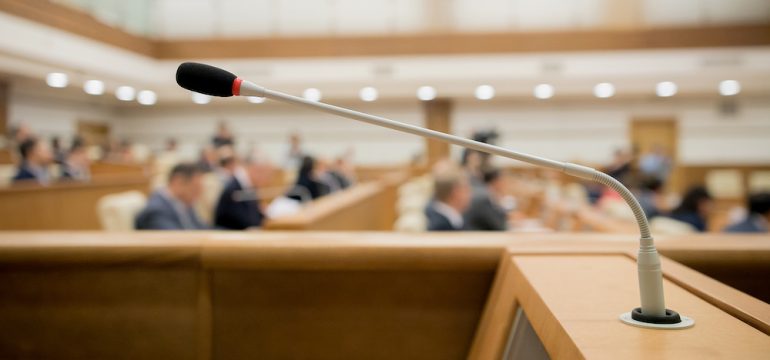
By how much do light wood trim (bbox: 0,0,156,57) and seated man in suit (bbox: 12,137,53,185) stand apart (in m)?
2.30

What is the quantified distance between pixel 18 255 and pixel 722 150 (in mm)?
15628

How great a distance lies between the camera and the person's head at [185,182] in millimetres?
3910

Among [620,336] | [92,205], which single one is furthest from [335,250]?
[92,205]

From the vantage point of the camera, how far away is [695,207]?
4.35 m

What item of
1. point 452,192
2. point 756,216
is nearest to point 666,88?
point 756,216

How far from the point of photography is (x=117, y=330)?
1508 millimetres

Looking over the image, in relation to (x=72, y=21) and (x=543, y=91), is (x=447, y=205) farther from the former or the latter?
(x=543, y=91)

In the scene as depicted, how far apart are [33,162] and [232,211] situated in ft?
9.71

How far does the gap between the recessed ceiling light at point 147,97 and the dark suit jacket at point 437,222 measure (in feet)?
34.2

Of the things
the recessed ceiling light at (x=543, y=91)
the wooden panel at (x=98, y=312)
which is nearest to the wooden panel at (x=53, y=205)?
the wooden panel at (x=98, y=312)

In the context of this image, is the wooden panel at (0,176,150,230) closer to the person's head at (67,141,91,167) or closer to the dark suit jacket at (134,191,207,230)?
the person's head at (67,141,91,167)

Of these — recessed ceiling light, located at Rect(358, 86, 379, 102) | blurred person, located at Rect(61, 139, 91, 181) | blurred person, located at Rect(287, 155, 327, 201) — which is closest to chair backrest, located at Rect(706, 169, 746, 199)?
recessed ceiling light, located at Rect(358, 86, 379, 102)

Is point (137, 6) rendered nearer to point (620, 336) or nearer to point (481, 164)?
point (481, 164)

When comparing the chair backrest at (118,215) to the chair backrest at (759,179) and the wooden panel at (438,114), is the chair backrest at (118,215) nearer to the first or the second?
the wooden panel at (438,114)
